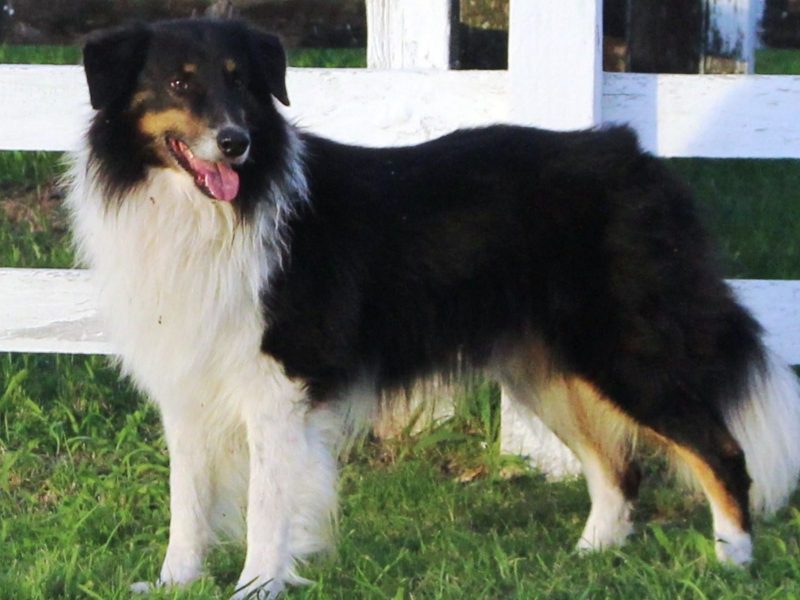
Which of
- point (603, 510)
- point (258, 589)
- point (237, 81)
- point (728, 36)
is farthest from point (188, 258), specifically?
point (728, 36)

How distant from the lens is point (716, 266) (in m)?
4.29

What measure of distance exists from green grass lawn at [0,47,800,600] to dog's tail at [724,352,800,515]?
0.14 meters

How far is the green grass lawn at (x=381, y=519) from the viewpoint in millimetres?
3936

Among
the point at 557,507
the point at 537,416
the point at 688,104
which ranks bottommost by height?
the point at 557,507

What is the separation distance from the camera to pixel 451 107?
4848mm

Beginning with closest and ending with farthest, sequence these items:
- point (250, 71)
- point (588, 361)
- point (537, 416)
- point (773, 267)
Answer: point (250, 71)
point (588, 361)
point (537, 416)
point (773, 267)

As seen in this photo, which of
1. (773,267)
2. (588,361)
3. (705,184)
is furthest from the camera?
(705,184)

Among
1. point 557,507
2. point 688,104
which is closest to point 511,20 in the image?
point 688,104

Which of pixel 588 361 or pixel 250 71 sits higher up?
pixel 250 71

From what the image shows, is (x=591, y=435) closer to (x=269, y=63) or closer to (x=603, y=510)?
(x=603, y=510)

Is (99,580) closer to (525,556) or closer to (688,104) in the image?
(525,556)

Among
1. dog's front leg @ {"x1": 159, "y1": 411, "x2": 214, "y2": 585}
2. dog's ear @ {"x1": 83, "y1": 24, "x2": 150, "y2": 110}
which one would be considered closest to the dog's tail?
dog's front leg @ {"x1": 159, "y1": 411, "x2": 214, "y2": 585}

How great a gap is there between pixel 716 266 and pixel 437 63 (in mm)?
1339

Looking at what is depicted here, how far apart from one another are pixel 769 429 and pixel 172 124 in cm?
218
